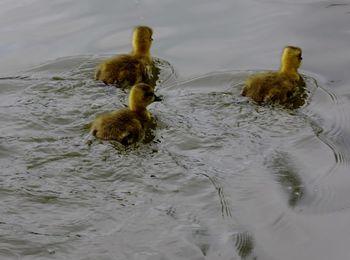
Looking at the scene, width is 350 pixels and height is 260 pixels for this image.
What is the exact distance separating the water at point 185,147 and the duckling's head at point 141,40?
0.69 feet

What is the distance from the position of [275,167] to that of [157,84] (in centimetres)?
163

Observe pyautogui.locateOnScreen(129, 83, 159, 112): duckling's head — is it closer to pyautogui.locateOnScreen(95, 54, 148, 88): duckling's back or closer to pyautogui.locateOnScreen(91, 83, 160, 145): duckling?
pyautogui.locateOnScreen(91, 83, 160, 145): duckling

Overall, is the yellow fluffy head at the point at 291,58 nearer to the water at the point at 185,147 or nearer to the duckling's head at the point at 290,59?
the duckling's head at the point at 290,59

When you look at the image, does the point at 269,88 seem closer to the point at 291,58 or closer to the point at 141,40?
the point at 291,58

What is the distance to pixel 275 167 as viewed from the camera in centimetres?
405

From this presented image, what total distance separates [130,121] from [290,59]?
1.33m

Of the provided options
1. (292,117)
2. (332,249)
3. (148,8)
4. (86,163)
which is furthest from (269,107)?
(148,8)

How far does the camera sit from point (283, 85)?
16.5 feet

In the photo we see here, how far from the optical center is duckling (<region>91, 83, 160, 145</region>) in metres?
4.50

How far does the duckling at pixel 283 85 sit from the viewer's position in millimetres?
4961

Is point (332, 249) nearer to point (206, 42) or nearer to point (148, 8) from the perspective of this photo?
point (206, 42)

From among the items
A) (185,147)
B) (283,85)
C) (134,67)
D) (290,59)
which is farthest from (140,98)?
(290,59)

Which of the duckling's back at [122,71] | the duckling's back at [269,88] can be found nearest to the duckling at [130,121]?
the duckling's back at [122,71]

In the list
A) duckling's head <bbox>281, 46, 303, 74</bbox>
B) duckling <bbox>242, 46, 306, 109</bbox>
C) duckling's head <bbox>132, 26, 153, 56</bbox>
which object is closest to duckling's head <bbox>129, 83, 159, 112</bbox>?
duckling <bbox>242, 46, 306, 109</bbox>
